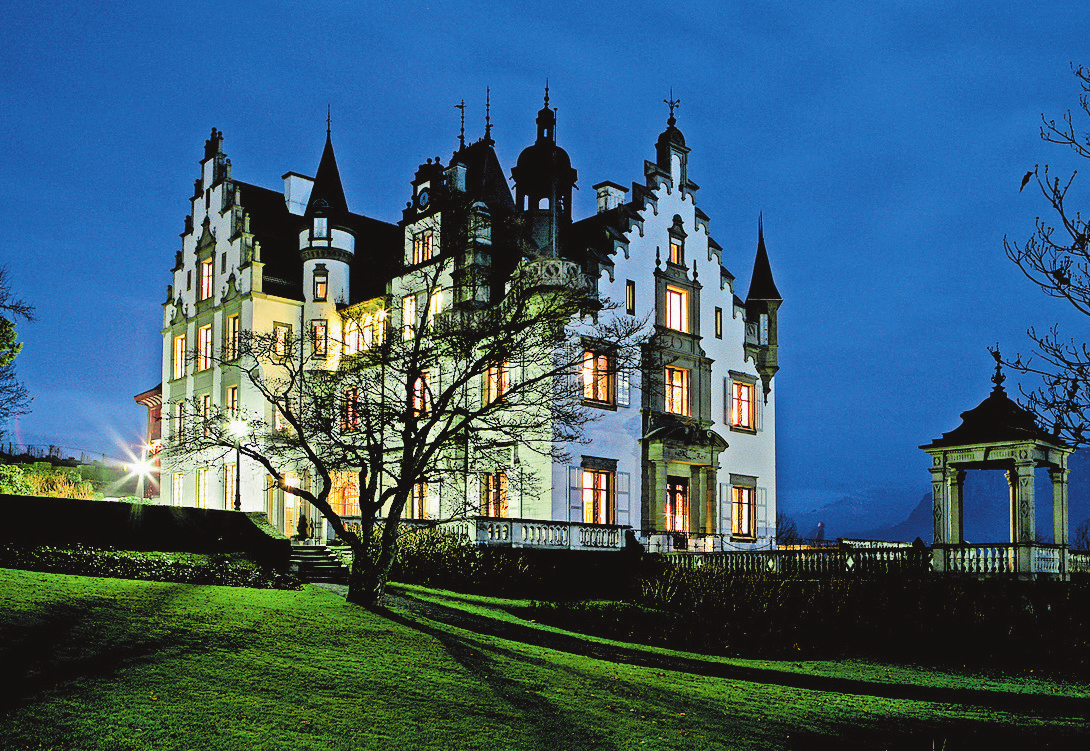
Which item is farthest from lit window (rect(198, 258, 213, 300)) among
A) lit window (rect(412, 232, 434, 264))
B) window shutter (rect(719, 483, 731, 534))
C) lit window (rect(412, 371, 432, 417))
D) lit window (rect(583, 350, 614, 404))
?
window shutter (rect(719, 483, 731, 534))

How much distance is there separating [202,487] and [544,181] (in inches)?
843

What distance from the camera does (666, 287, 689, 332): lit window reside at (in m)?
40.1

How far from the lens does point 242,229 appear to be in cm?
4562

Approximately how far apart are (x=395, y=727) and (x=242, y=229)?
37631 mm

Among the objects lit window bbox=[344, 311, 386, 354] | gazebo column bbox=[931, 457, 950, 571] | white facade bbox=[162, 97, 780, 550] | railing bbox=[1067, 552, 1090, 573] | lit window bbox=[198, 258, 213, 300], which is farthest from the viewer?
lit window bbox=[198, 258, 213, 300]

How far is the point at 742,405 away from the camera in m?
42.7

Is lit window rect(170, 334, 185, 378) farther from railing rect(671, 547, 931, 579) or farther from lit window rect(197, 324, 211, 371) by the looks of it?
railing rect(671, 547, 931, 579)

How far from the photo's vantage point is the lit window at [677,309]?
132 ft

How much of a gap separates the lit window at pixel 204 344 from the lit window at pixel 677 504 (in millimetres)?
22203

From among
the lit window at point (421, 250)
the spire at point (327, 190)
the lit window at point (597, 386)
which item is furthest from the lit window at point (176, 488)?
the lit window at point (597, 386)

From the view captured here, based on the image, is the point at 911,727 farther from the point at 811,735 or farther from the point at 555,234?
the point at 555,234

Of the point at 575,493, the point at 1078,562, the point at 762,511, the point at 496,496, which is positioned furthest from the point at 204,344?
the point at 1078,562

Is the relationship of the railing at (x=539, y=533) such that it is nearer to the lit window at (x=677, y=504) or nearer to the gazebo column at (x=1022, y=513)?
the lit window at (x=677, y=504)

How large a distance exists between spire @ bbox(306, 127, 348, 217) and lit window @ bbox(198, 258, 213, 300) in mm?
5890
